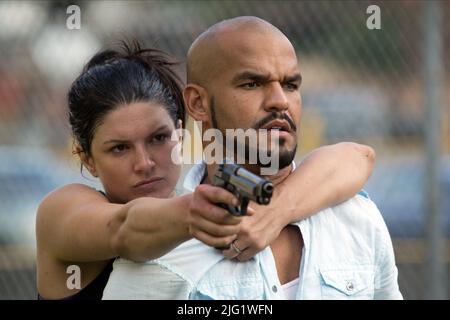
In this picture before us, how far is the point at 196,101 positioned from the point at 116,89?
10.7 inches

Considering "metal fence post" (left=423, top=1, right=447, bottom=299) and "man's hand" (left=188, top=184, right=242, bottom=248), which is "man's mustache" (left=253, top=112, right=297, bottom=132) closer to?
"man's hand" (left=188, top=184, right=242, bottom=248)

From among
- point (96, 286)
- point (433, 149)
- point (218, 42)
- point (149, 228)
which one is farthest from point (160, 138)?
point (433, 149)

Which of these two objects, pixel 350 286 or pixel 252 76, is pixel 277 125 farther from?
pixel 350 286

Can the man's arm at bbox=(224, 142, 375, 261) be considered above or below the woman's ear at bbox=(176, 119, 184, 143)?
below

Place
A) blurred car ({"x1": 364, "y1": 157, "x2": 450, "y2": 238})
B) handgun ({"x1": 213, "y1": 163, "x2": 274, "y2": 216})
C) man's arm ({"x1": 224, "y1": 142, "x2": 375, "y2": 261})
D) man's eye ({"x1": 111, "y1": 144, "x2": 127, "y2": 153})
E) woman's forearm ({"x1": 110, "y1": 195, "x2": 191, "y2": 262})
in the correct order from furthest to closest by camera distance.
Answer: blurred car ({"x1": 364, "y1": 157, "x2": 450, "y2": 238})
man's eye ({"x1": 111, "y1": 144, "x2": 127, "y2": 153})
man's arm ({"x1": 224, "y1": 142, "x2": 375, "y2": 261})
woman's forearm ({"x1": 110, "y1": 195, "x2": 191, "y2": 262})
handgun ({"x1": 213, "y1": 163, "x2": 274, "y2": 216})

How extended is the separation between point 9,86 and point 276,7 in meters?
1.51

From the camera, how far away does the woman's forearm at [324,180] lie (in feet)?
7.89

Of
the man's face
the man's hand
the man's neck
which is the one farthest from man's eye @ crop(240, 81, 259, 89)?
the man's hand

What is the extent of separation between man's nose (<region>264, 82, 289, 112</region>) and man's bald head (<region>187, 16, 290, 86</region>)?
16 cm

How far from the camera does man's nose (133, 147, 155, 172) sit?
2570 millimetres

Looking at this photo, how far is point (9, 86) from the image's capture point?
4562 mm

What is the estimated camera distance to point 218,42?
97.3 inches

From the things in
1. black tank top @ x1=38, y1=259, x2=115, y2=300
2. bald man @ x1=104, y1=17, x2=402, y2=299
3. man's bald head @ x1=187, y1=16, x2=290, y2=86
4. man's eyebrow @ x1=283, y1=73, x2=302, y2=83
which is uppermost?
man's bald head @ x1=187, y1=16, x2=290, y2=86
